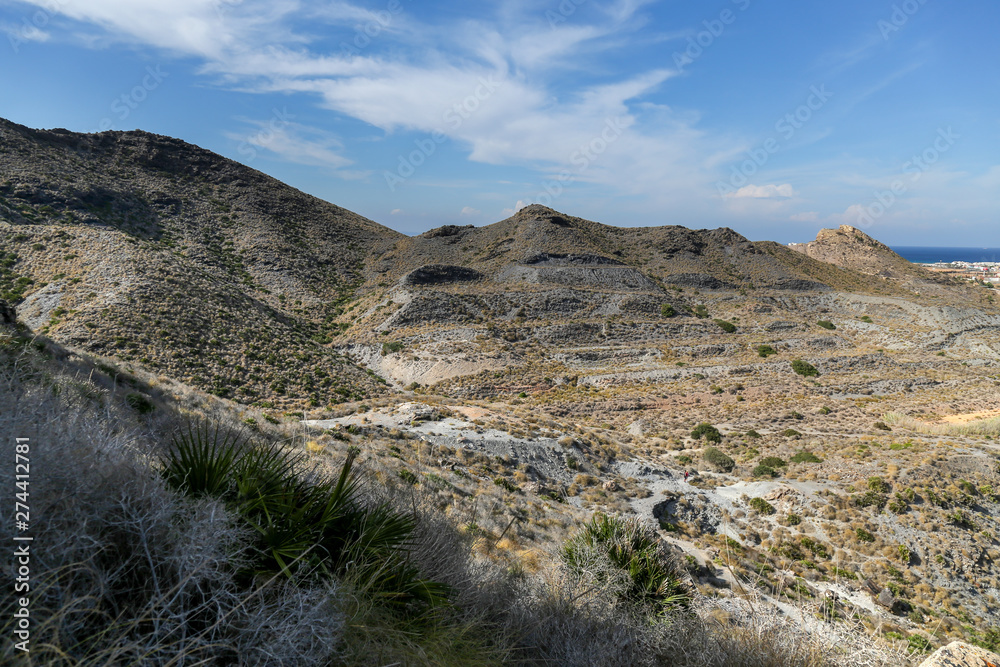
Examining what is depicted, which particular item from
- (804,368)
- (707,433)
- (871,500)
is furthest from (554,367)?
(871,500)

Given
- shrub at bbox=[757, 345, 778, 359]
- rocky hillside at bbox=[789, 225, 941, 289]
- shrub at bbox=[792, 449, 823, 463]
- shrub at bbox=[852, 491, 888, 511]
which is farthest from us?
rocky hillside at bbox=[789, 225, 941, 289]

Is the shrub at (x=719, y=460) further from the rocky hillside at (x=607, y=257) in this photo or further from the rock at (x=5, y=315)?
the rocky hillside at (x=607, y=257)

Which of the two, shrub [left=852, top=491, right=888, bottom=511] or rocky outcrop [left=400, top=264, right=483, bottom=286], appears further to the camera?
rocky outcrop [left=400, top=264, right=483, bottom=286]

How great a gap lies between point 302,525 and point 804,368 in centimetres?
4010

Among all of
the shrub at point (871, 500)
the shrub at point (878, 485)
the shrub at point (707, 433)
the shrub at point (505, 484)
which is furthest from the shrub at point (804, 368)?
the shrub at point (505, 484)

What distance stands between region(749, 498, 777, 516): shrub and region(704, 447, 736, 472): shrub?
4.11 metres

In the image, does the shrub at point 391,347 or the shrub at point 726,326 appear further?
the shrub at point 726,326

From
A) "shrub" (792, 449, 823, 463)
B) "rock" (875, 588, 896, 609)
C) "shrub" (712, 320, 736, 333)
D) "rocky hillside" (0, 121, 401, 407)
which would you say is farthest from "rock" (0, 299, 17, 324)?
"shrub" (712, 320, 736, 333)

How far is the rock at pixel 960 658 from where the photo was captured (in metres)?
3.92

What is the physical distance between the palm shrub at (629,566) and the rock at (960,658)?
2368 millimetres

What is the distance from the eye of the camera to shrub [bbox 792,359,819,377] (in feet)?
111

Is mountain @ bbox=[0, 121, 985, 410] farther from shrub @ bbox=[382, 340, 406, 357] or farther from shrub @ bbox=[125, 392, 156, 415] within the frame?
shrub @ bbox=[125, 392, 156, 415]

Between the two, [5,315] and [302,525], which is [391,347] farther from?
[302,525]

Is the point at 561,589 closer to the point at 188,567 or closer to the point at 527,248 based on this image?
the point at 188,567
